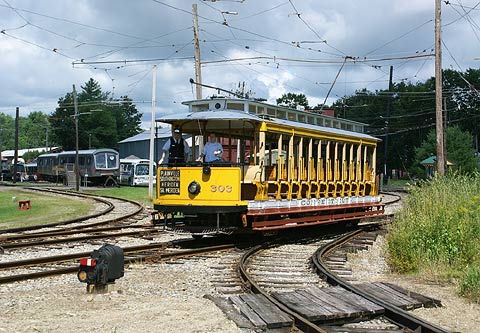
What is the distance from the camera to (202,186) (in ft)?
42.7

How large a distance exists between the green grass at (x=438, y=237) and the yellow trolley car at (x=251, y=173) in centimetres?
316

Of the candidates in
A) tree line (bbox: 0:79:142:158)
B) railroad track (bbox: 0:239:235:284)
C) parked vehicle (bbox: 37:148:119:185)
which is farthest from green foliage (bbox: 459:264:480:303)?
tree line (bbox: 0:79:142:158)

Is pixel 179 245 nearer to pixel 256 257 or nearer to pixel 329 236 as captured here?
pixel 256 257

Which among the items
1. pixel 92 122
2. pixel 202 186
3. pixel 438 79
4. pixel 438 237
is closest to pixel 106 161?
pixel 438 79

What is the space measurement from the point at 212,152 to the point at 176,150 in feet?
3.23

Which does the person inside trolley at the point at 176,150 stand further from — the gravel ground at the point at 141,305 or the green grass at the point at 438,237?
the green grass at the point at 438,237

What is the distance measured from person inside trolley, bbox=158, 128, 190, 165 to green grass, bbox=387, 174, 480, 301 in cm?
474

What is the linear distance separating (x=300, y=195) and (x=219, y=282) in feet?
19.3

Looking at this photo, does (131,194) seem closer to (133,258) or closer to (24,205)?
(24,205)

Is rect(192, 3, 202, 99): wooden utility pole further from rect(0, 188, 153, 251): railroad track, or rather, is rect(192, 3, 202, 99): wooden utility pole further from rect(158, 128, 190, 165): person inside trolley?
rect(158, 128, 190, 165): person inside trolley

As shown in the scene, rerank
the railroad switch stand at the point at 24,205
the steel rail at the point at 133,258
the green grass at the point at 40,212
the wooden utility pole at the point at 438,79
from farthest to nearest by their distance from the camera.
A: the railroad switch stand at the point at 24,205
the wooden utility pole at the point at 438,79
the green grass at the point at 40,212
the steel rail at the point at 133,258

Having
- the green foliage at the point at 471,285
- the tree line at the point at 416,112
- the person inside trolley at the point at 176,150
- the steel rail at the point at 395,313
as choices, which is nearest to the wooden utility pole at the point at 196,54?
the person inside trolley at the point at 176,150

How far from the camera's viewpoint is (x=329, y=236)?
16.7m

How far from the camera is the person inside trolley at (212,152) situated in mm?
13141
